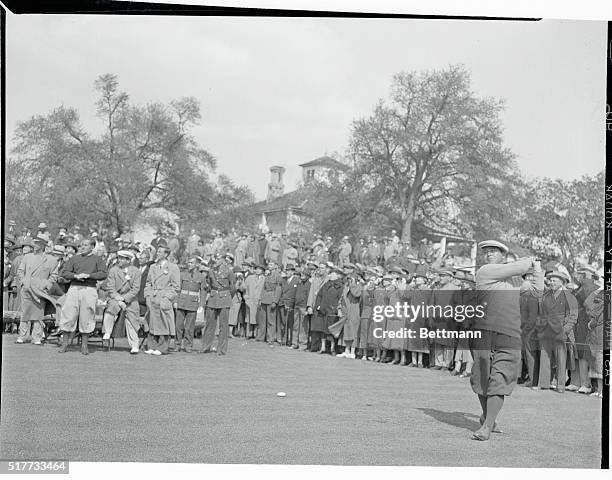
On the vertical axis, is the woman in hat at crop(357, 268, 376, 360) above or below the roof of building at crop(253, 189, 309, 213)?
below


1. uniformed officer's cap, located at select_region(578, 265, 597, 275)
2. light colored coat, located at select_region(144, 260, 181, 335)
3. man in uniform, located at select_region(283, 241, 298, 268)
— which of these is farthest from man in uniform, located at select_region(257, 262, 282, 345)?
uniformed officer's cap, located at select_region(578, 265, 597, 275)

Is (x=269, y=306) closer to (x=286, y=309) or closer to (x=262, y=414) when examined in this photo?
(x=286, y=309)

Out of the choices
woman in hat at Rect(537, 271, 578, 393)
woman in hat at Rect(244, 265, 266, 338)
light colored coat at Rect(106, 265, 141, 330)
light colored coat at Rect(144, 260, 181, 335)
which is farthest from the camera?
light colored coat at Rect(106, 265, 141, 330)

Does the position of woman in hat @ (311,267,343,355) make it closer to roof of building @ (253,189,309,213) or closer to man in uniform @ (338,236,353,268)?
man in uniform @ (338,236,353,268)

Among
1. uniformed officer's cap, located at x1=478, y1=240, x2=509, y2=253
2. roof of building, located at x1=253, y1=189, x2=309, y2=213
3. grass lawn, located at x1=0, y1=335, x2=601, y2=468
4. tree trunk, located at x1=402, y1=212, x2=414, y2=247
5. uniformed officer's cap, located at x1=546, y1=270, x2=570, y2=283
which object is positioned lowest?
grass lawn, located at x1=0, y1=335, x2=601, y2=468

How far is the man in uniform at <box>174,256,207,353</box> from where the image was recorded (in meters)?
7.39

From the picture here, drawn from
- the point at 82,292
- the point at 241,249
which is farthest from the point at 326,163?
the point at 82,292

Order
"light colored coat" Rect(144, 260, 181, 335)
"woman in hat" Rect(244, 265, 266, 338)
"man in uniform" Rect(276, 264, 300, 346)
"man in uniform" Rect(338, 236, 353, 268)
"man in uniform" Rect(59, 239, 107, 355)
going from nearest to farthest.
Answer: "man in uniform" Rect(338, 236, 353, 268) → "man in uniform" Rect(59, 239, 107, 355) → "woman in hat" Rect(244, 265, 266, 338) → "light colored coat" Rect(144, 260, 181, 335) → "man in uniform" Rect(276, 264, 300, 346)

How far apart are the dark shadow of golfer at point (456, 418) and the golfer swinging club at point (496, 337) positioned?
0.40 ft

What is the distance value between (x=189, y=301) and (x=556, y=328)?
308 centimetres

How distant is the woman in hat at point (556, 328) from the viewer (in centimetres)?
656

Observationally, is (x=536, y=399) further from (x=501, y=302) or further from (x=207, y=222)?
(x=207, y=222)

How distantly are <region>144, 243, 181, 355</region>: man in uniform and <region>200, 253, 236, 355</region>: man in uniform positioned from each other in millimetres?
318

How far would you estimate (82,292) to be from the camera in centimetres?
764
